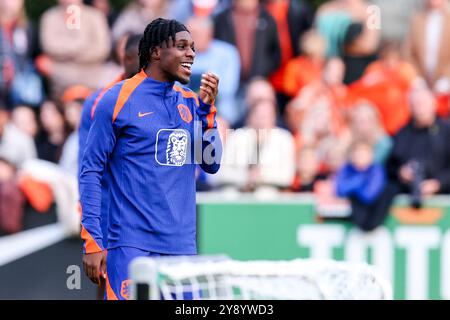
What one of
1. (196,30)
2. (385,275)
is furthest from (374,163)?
(196,30)

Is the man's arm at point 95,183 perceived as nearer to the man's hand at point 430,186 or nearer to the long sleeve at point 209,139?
the long sleeve at point 209,139

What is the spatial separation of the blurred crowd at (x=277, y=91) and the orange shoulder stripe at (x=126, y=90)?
12.6 feet

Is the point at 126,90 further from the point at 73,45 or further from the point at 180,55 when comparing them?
the point at 73,45

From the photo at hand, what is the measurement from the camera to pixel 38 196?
1009 cm

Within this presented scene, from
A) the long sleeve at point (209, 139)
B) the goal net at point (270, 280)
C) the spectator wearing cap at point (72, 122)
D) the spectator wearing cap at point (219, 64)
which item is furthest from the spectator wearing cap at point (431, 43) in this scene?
the long sleeve at point (209, 139)

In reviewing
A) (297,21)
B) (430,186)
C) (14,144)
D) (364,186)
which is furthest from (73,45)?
(430,186)

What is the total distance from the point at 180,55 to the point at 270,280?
4.29 feet

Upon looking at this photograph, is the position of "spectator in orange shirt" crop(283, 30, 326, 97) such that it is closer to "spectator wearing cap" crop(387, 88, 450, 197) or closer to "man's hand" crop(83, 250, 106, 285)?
"spectator wearing cap" crop(387, 88, 450, 197)

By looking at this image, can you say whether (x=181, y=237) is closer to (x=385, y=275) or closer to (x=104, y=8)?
(x=385, y=275)

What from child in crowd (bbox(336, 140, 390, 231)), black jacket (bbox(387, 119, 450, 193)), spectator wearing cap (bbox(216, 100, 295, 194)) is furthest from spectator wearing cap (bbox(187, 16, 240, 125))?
black jacket (bbox(387, 119, 450, 193))

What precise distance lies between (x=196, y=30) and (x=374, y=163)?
2145 mm

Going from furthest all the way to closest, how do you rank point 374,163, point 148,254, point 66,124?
point 66,124 < point 374,163 < point 148,254

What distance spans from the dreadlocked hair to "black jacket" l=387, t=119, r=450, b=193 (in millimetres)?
4502

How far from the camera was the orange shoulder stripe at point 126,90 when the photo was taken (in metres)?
5.90
